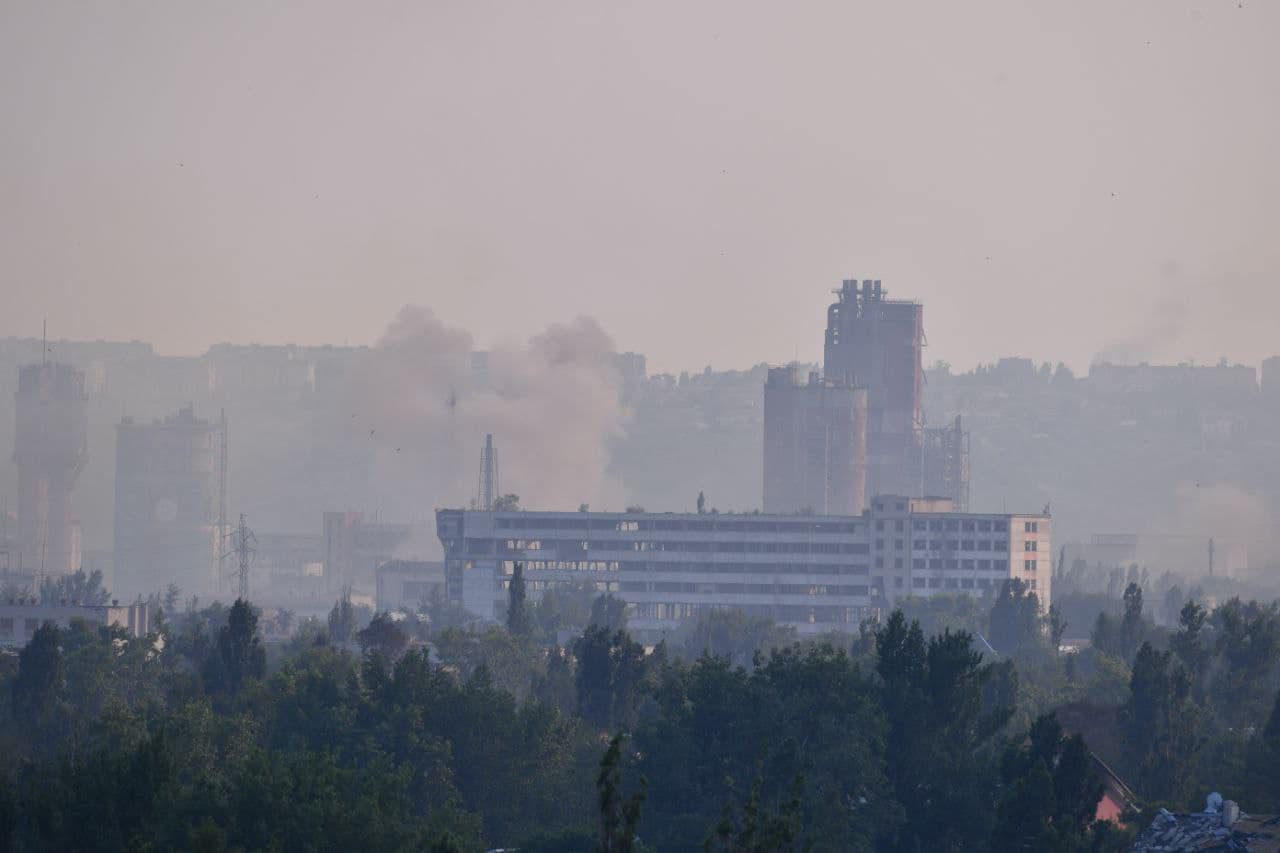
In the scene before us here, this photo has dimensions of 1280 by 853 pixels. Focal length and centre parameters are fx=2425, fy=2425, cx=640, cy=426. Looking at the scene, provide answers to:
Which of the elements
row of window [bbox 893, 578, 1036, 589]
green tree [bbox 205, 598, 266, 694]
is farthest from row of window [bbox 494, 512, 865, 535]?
green tree [bbox 205, 598, 266, 694]

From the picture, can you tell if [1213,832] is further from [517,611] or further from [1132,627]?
[517,611]

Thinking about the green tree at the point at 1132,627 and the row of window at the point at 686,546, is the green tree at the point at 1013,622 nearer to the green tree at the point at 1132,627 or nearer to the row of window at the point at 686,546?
the green tree at the point at 1132,627

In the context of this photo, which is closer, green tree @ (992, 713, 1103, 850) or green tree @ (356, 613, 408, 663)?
green tree @ (992, 713, 1103, 850)

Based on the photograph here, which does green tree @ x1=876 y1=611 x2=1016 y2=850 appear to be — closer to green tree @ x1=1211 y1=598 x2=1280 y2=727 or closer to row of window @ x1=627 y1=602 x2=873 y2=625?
green tree @ x1=1211 y1=598 x2=1280 y2=727

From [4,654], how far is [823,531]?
80.2 meters

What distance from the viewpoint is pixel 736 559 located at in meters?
164

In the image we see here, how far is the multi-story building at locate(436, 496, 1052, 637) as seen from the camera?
16225 centimetres

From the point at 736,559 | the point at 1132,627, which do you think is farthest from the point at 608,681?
the point at 736,559

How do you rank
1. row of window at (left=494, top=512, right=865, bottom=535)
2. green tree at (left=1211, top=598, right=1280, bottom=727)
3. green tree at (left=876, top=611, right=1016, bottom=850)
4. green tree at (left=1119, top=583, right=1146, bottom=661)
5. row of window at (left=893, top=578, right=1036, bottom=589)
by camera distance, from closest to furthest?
green tree at (left=876, top=611, right=1016, bottom=850) < green tree at (left=1211, top=598, right=1280, bottom=727) < green tree at (left=1119, top=583, right=1146, bottom=661) < row of window at (left=494, top=512, right=865, bottom=535) < row of window at (left=893, top=578, right=1036, bottom=589)

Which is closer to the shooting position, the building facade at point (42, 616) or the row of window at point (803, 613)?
the building facade at point (42, 616)

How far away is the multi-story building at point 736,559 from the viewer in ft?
532

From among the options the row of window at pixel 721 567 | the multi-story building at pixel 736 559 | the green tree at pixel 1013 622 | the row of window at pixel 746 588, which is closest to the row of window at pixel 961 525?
the multi-story building at pixel 736 559

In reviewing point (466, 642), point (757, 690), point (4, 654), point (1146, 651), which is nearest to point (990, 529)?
point (466, 642)

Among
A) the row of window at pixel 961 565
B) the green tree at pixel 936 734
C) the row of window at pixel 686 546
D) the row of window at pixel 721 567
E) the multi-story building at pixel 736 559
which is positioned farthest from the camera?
the row of window at pixel 961 565
